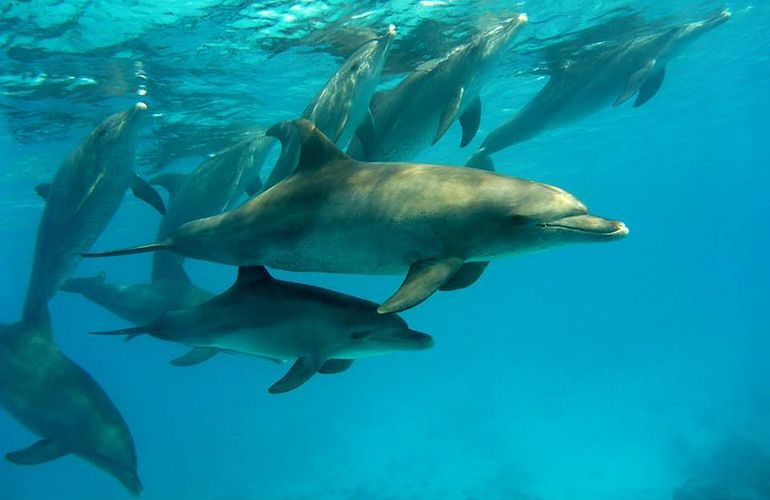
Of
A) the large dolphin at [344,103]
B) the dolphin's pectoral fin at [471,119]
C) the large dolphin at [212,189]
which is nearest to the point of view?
the large dolphin at [344,103]

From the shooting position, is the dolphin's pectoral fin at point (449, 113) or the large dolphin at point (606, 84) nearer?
the dolphin's pectoral fin at point (449, 113)

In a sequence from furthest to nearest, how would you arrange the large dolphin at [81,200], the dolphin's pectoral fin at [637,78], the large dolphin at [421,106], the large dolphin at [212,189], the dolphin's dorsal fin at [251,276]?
the dolphin's pectoral fin at [637,78] → the large dolphin at [212,189] → the large dolphin at [421,106] → the large dolphin at [81,200] → the dolphin's dorsal fin at [251,276]

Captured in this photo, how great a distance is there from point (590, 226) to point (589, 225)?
12 millimetres

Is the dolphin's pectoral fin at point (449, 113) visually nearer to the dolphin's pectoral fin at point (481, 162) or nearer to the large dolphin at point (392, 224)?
the dolphin's pectoral fin at point (481, 162)

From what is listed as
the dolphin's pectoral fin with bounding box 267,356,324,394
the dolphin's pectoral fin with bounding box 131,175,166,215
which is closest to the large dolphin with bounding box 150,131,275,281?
the dolphin's pectoral fin with bounding box 131,175,166,215

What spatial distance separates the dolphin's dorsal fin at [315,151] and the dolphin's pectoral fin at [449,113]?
2.99 m

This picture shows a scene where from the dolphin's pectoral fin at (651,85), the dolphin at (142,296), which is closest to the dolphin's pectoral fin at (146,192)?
the dolphin at (142,296)

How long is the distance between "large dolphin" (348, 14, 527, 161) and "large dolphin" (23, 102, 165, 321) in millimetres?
3008

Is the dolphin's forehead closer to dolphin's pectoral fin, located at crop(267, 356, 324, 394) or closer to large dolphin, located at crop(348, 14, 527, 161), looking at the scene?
dolphin's pectoral fin, located at crop(267, 356, 324, 394)

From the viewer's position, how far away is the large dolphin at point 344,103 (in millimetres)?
6438

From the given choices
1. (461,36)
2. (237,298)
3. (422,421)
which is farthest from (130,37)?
(422,421)

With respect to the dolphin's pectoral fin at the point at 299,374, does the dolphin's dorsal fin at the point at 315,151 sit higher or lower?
higher

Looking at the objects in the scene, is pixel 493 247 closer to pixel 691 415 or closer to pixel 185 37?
pixel 185 37

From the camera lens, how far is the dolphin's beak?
10.8 feet
